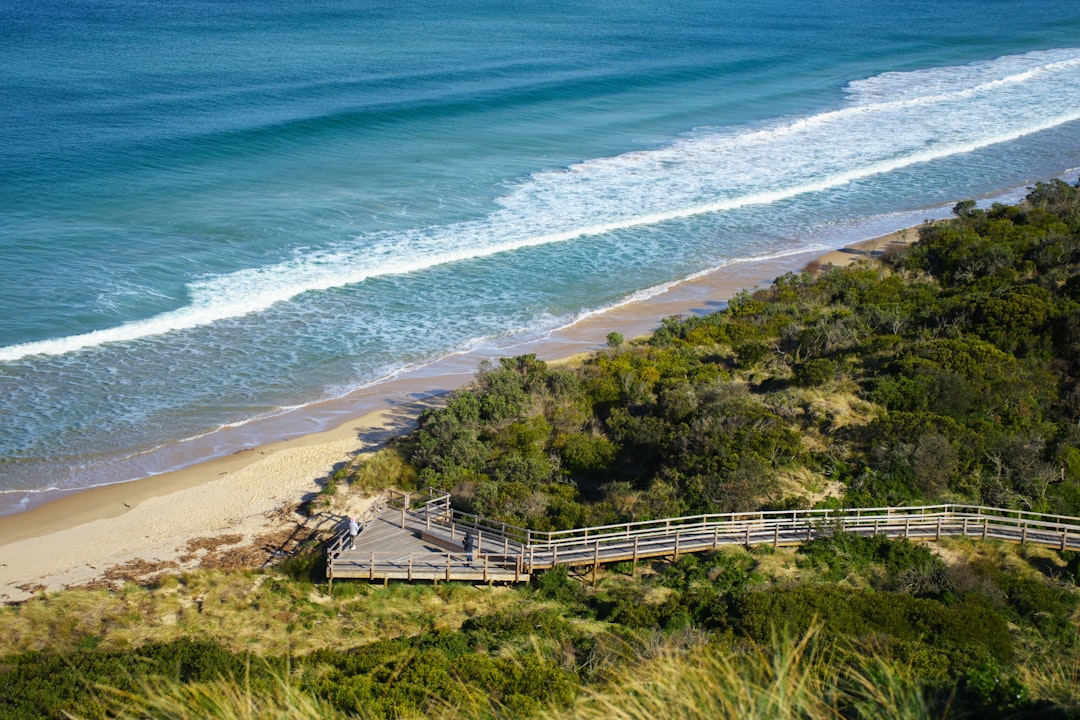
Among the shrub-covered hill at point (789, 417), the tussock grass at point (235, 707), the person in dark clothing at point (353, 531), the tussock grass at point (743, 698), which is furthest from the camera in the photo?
the shrub-covered hill at point (789, 417)

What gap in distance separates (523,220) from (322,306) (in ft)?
35.4

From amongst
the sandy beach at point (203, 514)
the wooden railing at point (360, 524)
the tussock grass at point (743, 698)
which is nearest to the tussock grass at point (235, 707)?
the tussock grass at point (743, 698)

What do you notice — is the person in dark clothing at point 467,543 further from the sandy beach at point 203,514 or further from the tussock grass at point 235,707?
the tussock grass at point 235,707

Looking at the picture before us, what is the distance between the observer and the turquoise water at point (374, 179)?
86.6 feet

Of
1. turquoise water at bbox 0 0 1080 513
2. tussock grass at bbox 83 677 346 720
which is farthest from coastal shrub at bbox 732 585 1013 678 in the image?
turquoise water at bbox 0 0 1080 513

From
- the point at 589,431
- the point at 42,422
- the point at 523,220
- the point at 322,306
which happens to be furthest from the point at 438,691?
the point at 523,220

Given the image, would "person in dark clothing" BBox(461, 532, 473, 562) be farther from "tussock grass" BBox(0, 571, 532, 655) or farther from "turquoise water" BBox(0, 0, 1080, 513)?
"turquoise water" BBox(0, 0, 1080, 513)

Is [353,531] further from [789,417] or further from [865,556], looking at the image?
[789,417]

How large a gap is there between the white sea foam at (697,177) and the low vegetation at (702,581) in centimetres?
986

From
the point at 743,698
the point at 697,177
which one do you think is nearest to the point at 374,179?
the point at 697,177

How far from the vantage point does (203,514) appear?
758 inches

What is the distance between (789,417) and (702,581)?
5.54m

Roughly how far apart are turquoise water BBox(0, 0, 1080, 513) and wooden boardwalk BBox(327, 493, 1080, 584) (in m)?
7.15

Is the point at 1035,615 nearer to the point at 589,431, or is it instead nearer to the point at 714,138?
the point at 589,431
